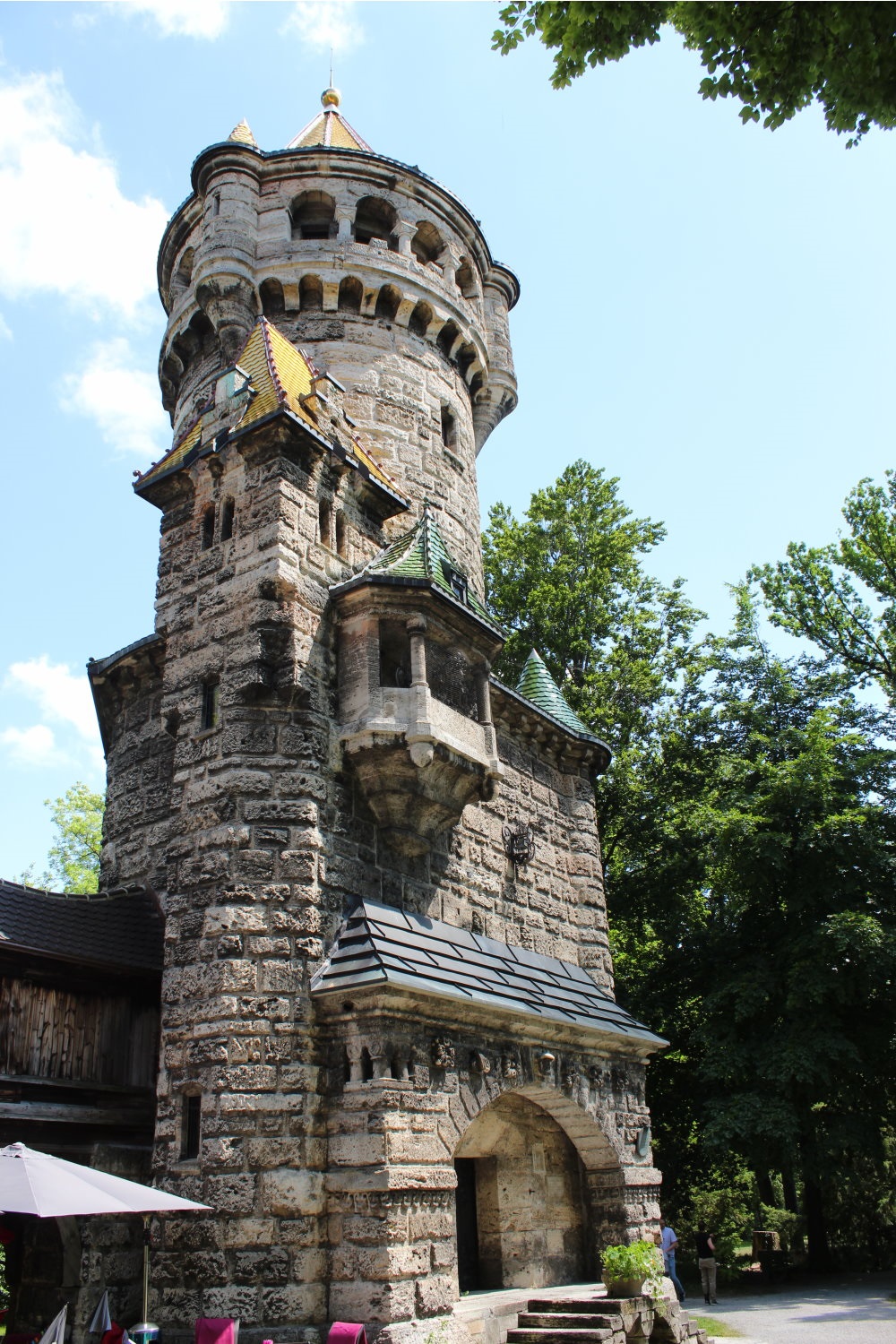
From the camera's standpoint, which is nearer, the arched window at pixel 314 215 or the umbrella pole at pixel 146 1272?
the umbrella pole at pixel 146 1272

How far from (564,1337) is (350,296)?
13556 millimetres

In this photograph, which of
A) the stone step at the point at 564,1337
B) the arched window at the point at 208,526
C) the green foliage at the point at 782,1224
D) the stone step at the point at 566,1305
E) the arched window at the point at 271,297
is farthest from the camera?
the green foliage at the point at 782,1224

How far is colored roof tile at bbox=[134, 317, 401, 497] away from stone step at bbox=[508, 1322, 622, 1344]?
866cm

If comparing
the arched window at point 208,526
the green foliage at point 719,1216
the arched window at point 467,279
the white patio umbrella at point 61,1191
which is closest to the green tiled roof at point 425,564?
the arched window at point 208,526

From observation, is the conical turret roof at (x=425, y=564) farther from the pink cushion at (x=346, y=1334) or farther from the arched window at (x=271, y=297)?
the pink cushion at (x=346, y=1334)

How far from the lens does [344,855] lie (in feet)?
31.0

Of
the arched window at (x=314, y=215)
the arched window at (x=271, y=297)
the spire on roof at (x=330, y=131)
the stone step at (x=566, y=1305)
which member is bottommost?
the stone step at (x=566, y=1305)

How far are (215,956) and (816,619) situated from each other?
17.7m

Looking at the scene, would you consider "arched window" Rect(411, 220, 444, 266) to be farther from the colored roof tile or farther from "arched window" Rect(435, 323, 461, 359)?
the colored roof tile

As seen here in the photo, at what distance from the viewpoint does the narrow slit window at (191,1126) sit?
320 inches

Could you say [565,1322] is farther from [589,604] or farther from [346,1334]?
[589,604]

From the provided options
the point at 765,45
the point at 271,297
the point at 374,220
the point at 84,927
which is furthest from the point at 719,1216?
the point at 765,45

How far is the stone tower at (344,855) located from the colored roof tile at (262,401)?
5 centimetres

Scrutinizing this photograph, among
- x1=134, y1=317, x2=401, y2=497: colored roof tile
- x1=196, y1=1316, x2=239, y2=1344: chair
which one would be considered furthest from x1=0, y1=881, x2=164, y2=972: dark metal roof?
x1=134, y1=317, x2=401, y2=497: colored roof tile
